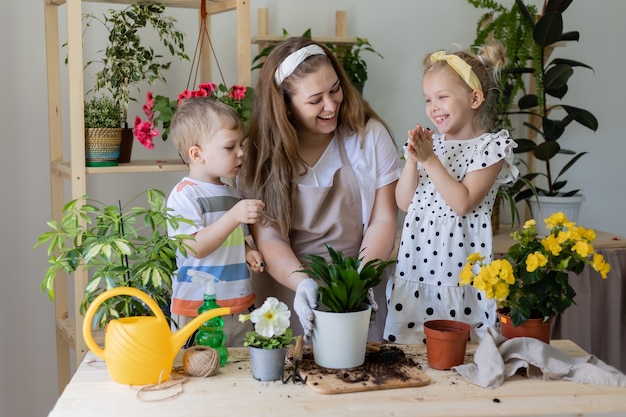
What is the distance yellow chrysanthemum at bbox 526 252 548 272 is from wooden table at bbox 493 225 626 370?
4.15 ft

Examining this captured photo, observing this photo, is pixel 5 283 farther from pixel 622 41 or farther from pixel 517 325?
pixel 622 41

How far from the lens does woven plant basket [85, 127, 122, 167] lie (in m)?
2.18

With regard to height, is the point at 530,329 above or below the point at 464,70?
below

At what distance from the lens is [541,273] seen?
5.03 feet

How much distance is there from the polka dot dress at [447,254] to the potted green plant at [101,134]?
913mm

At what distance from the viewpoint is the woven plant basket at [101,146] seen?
2178 millimetres

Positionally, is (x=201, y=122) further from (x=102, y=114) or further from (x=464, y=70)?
(x=464, y=70)

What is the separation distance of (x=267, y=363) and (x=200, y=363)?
0.14 m

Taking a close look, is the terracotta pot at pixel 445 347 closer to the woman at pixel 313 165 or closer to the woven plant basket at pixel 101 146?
the woman at pixel 313 165

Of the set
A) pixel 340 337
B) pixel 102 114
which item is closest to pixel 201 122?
pixel 102 114

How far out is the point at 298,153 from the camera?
2096 millimetres

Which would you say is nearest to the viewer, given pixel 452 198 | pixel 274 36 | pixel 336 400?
pixel 336 400

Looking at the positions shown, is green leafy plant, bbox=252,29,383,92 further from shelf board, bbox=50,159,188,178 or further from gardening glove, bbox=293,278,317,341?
gardening glove, bbox=293,278,317,341

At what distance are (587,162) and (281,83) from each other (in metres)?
1.93
